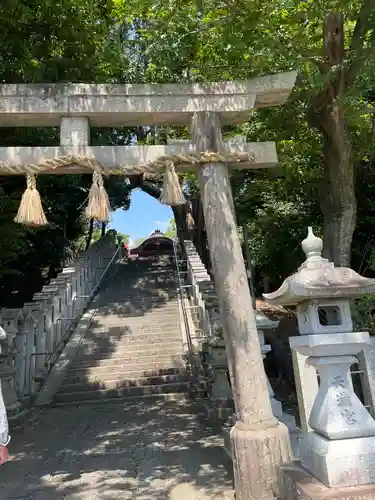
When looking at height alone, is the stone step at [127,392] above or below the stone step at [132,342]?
below

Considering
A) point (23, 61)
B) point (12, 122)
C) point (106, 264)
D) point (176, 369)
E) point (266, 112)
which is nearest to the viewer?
point (12, 122)

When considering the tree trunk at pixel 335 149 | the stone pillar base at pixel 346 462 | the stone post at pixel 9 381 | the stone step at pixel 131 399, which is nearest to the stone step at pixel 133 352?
the stone step at pixel 131 399

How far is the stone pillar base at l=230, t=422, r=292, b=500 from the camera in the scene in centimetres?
332

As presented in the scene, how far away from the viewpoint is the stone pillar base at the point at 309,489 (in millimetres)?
2387

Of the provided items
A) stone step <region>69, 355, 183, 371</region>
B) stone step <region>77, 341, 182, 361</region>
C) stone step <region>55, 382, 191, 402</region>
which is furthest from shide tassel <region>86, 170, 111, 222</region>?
stone step <region>77, 341, 182, 361</region>

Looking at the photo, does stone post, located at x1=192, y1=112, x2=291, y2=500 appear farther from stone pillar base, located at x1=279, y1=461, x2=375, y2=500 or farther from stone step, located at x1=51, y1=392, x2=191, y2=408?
stone step, located at x1=51, y1=392, x2=191, y2=408

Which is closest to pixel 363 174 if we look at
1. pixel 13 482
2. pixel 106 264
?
pixel 13 482

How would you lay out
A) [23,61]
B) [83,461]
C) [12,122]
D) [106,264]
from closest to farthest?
[12,122] → [83,461] → [23,61] → [106,264]

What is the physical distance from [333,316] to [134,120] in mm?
2647

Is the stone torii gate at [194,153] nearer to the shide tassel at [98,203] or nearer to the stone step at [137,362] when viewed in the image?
the shide tassel at [98,203]

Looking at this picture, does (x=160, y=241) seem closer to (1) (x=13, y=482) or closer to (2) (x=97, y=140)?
(2) (x=97, y=140)

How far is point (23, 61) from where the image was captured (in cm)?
623

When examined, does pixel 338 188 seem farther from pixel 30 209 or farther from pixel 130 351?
pixel 130 351

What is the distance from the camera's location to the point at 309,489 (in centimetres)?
253
